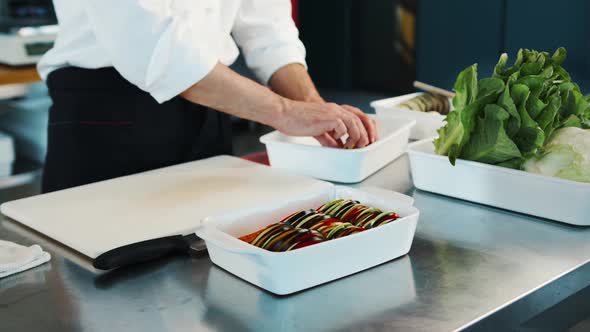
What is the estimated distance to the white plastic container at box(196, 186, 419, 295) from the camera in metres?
0.87

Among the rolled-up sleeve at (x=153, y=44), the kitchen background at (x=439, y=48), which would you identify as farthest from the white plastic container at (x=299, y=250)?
the rolled-up sleeve at (x=153, y=44)

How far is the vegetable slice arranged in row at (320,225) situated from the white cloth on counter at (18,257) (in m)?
0.27

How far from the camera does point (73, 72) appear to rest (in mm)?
1583

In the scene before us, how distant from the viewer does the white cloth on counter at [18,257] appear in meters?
0.96

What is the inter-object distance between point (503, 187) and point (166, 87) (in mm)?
619

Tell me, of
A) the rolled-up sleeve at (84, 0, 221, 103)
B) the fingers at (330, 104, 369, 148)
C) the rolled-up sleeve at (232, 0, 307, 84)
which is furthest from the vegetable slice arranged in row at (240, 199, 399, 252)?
the rolled-up sleeve at (232, 0, 307, 84)

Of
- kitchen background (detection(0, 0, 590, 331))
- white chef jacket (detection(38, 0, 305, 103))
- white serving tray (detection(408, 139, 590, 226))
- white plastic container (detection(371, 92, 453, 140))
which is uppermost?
white chef jacket (detection(38, 0, 305, 103))

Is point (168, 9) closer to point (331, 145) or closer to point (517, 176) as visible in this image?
point (331, 145)

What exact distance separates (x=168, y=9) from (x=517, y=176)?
672 mm

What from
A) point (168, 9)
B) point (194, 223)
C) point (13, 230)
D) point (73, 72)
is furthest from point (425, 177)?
point (73, 72)

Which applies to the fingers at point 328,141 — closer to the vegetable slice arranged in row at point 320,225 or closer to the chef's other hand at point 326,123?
the chef's other hand at point 326,123

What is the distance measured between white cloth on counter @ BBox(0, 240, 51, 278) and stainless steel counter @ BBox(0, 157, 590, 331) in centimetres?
1

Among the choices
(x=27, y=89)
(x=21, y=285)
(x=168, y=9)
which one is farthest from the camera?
(x=27, y=89)

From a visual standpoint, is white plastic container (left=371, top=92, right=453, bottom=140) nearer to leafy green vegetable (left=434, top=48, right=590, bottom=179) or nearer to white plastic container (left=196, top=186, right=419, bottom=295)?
leafy green vegetable (left=434, top=48, right=590, bottom=179)
